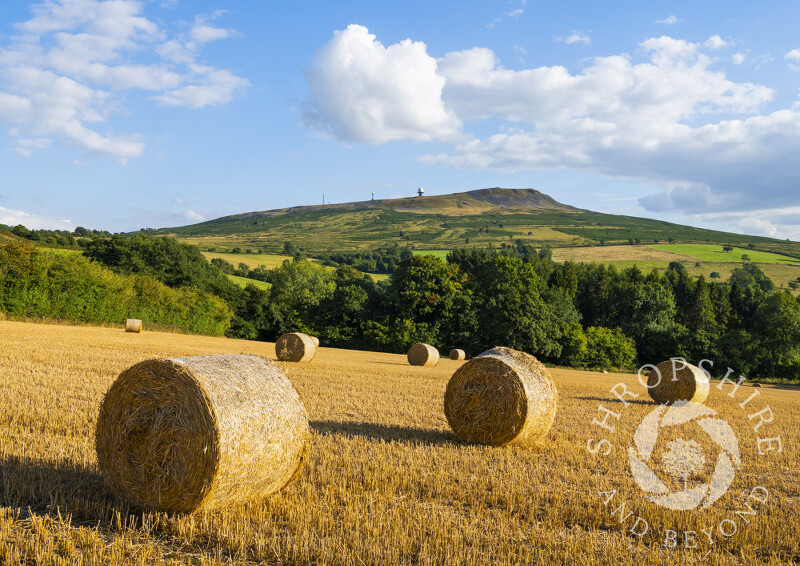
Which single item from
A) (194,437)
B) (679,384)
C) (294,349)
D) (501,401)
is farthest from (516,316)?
(194,437)

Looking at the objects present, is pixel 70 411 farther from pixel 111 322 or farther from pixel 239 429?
pixel 111 322

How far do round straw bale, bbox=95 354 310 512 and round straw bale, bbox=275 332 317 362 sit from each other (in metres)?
18.9

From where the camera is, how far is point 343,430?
10062 millimetres

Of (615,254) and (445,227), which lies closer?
(615,254)

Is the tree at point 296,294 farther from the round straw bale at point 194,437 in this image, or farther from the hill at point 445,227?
the hill at point 445,227

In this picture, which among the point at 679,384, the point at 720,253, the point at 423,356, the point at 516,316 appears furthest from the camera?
A: the point at 720,253

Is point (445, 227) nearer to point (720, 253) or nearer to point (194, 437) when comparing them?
point (720, 253)

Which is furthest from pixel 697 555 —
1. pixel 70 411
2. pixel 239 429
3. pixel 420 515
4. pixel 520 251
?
pixel 520 251

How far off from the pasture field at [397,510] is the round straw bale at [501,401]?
36 centimetres

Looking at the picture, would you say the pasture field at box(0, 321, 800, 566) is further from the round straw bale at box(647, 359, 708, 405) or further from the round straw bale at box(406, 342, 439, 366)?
the round straw bale at box(406, 342, 439, 366)

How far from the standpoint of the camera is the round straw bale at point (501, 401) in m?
9.71

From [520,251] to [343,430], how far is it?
340 feet

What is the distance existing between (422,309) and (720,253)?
81227mm

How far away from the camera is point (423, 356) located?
31.1 m
